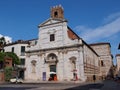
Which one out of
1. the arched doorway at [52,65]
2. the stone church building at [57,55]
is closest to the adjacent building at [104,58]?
the stone church building at [57,55]

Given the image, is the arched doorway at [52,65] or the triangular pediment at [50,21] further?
the triangular pediment at [50,21]

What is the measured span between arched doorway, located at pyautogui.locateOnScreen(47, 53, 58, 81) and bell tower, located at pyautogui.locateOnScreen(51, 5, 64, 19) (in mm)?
10140

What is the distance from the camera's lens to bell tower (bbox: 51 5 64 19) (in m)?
45.1

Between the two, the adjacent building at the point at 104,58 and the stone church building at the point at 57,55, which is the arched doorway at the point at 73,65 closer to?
the stone church building at the point at 57,55

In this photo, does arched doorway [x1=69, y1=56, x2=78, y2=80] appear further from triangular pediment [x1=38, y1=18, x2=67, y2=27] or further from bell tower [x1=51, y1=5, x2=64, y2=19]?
bell tower [x1=51, y1=5, x2=64, y2=19]

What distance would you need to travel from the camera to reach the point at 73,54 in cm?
3903

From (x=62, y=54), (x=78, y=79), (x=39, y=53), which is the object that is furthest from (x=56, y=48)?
(x=78, y=79)

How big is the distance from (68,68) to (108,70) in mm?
31782

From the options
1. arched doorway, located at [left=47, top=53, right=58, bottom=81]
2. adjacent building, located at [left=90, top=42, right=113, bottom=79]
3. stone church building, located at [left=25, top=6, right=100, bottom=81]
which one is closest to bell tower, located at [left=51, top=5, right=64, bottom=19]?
stone church building, located at [left=25, top=6, right=100, bottom=81]

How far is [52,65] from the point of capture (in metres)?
41.4

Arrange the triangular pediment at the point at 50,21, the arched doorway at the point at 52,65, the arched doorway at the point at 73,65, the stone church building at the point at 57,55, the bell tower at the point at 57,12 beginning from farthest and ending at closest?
the bell tower at the point at 57,12, the triangular pediment at the point at 50,21, the arched doorway at the point at 52,65, the stone church building at the point at 57,55, the arched doorway at the point at 73,65

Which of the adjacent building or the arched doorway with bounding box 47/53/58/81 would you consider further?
the adjacent building

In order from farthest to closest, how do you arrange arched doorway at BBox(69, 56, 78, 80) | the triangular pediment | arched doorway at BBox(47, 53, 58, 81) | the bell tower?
the bell tower
the triangular pediment
arched doorway at BBox(47, 53, 58, 81)
arched doorway at BBox(69, 56, 78, 80)

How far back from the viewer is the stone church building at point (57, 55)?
38281mm
